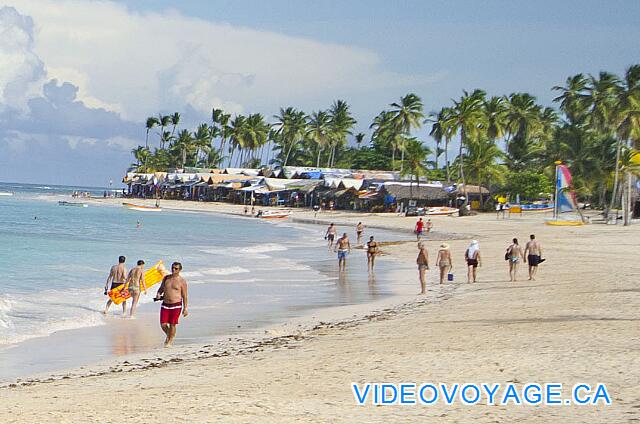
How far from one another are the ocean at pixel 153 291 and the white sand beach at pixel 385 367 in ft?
4.92

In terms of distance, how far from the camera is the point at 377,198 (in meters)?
71.8

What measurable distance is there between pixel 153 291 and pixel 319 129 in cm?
8636

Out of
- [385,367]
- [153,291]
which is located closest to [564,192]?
[153,291]

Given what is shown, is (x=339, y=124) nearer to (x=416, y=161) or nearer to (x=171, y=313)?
(x=416, y=161)

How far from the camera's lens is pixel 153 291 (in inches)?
778

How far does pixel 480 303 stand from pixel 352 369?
283 inches

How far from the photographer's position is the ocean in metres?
13.0

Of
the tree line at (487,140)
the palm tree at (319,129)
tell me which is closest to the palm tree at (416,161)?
the tree line at (487,140)

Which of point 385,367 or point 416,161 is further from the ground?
point 416,161

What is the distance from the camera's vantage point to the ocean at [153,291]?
13.0 metres

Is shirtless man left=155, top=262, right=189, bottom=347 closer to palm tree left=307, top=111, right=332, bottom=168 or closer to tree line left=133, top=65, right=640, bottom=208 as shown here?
tree line left=133, top=65, right=640, bottom=208

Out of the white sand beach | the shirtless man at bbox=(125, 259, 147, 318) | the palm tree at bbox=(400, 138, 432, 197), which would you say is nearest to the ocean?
the shirtless man at bbox=(125, 259, 147, 318)

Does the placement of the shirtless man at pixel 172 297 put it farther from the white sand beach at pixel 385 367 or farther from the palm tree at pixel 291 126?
the palm tree at pixel 291 126

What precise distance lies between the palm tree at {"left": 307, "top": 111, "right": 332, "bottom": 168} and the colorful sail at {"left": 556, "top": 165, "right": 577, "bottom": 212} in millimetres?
56904
